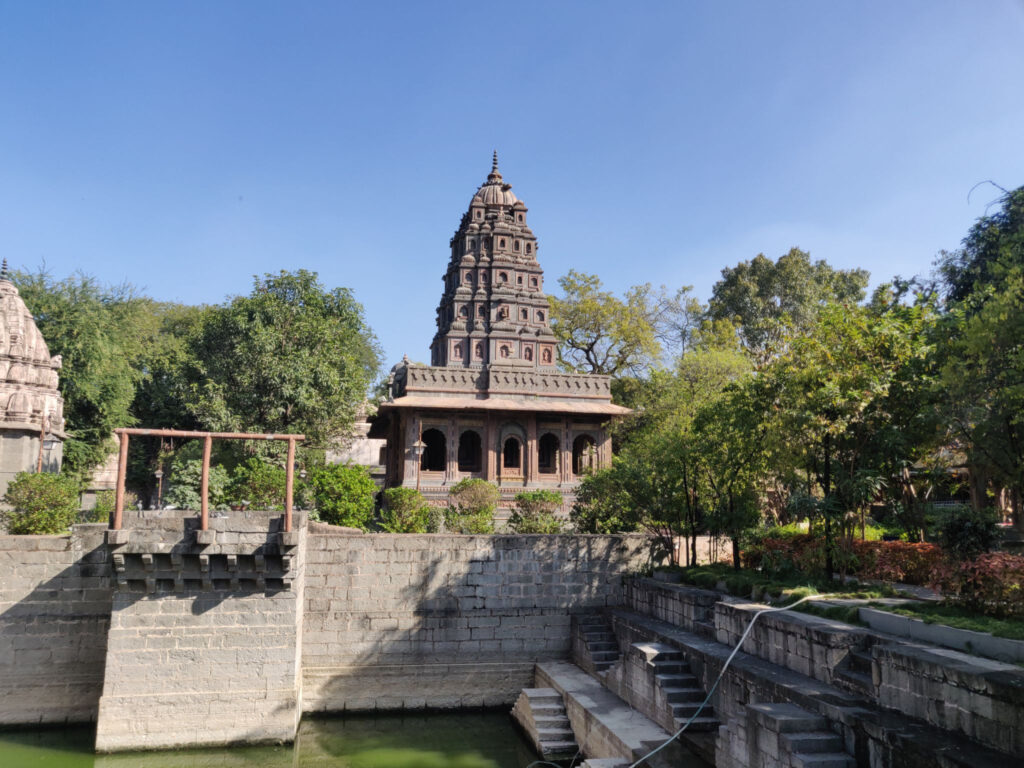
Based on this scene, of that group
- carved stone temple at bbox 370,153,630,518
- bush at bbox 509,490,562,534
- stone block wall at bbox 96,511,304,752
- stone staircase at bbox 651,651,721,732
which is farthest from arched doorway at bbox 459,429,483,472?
stone staircase at bbox 651,651,721,732

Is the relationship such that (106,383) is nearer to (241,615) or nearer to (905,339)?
(241,615)

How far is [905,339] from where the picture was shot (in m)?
13.0

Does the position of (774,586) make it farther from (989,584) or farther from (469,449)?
(469,449)

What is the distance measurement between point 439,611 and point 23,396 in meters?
12.2

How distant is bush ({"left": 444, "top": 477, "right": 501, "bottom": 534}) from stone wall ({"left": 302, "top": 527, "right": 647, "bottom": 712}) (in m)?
3.05

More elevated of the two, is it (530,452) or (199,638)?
(530,452)

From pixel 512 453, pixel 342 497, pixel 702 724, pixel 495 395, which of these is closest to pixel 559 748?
pixel 702 724

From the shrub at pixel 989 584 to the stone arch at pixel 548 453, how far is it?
22122 mm

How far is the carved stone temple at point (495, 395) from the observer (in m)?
29.3

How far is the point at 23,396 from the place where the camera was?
18031 mm

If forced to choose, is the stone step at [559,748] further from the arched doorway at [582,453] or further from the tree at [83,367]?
the tree at [83,367]

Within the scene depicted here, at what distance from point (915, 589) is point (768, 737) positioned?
6444 millimetres

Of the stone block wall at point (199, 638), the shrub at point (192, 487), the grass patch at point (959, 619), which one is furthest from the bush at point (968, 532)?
the shrub at point (192, 487)

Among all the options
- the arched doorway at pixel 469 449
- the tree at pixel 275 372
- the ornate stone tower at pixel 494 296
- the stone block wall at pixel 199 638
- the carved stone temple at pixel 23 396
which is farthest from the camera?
the ornate stone tower at pixel 494 296
